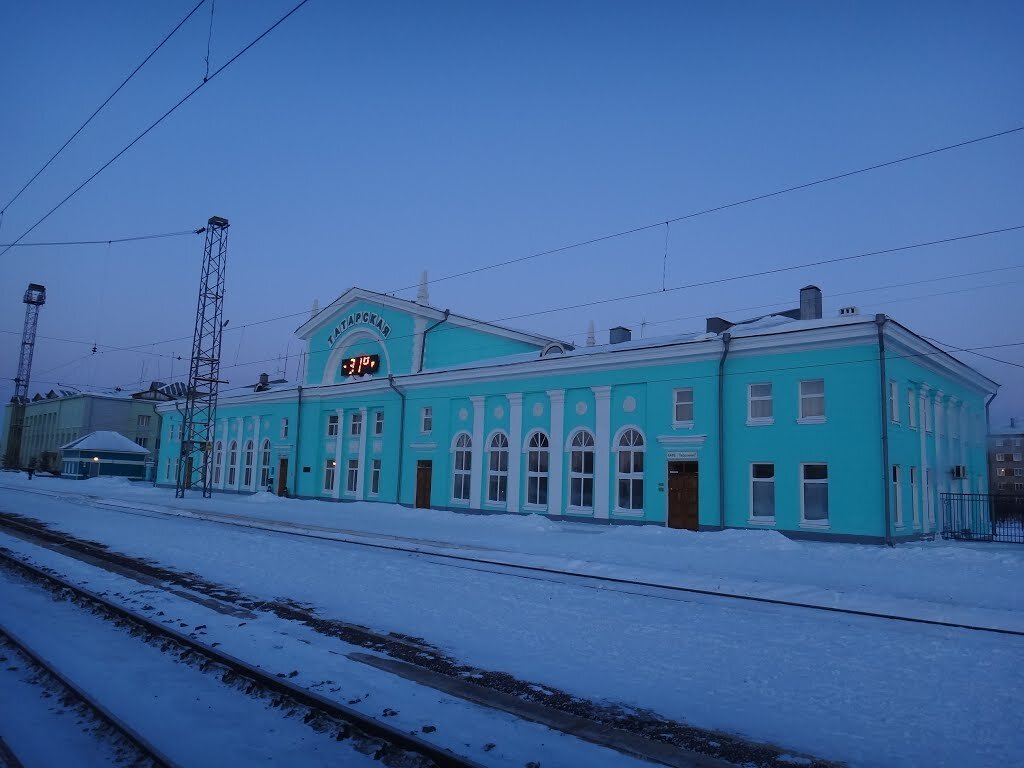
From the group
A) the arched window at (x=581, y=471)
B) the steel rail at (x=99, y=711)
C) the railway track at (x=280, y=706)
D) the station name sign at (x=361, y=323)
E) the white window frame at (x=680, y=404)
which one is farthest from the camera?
the station name sign at (x=361, y=323)

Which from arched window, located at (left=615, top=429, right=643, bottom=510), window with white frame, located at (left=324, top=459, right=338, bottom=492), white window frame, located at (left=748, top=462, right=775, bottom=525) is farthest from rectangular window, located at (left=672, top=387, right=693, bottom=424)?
window with white frame, located at (left=324, top=459, right=338, bottom=492)

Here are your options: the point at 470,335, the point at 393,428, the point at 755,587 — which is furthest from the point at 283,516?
the point at 755,587

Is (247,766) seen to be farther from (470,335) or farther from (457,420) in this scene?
(470,335)

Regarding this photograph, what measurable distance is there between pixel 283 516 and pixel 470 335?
41.6ft

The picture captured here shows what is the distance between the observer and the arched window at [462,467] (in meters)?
29.3

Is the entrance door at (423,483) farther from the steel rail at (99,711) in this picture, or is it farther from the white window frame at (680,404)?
the steel rail at (99,711)

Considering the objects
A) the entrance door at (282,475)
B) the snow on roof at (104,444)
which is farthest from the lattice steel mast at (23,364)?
the entrance door at (282,475)

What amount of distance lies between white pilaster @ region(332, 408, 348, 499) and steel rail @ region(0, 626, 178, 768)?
28.1 m

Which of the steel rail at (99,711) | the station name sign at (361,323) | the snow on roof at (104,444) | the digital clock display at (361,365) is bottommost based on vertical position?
the steel rail at (99,711)

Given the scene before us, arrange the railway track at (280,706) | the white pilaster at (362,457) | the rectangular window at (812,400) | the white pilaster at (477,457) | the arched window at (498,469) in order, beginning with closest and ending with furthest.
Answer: the railway track at (280,706)
the rectangular window at (812,400)
the arched window at (498,469)
the white pilaster at (477,457)
the white pilaster at (362,457)

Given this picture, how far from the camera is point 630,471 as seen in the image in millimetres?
23875

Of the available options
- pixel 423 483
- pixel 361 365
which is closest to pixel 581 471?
pixel 423 483

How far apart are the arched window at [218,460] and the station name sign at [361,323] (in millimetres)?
12730

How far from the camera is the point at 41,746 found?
4988mm
